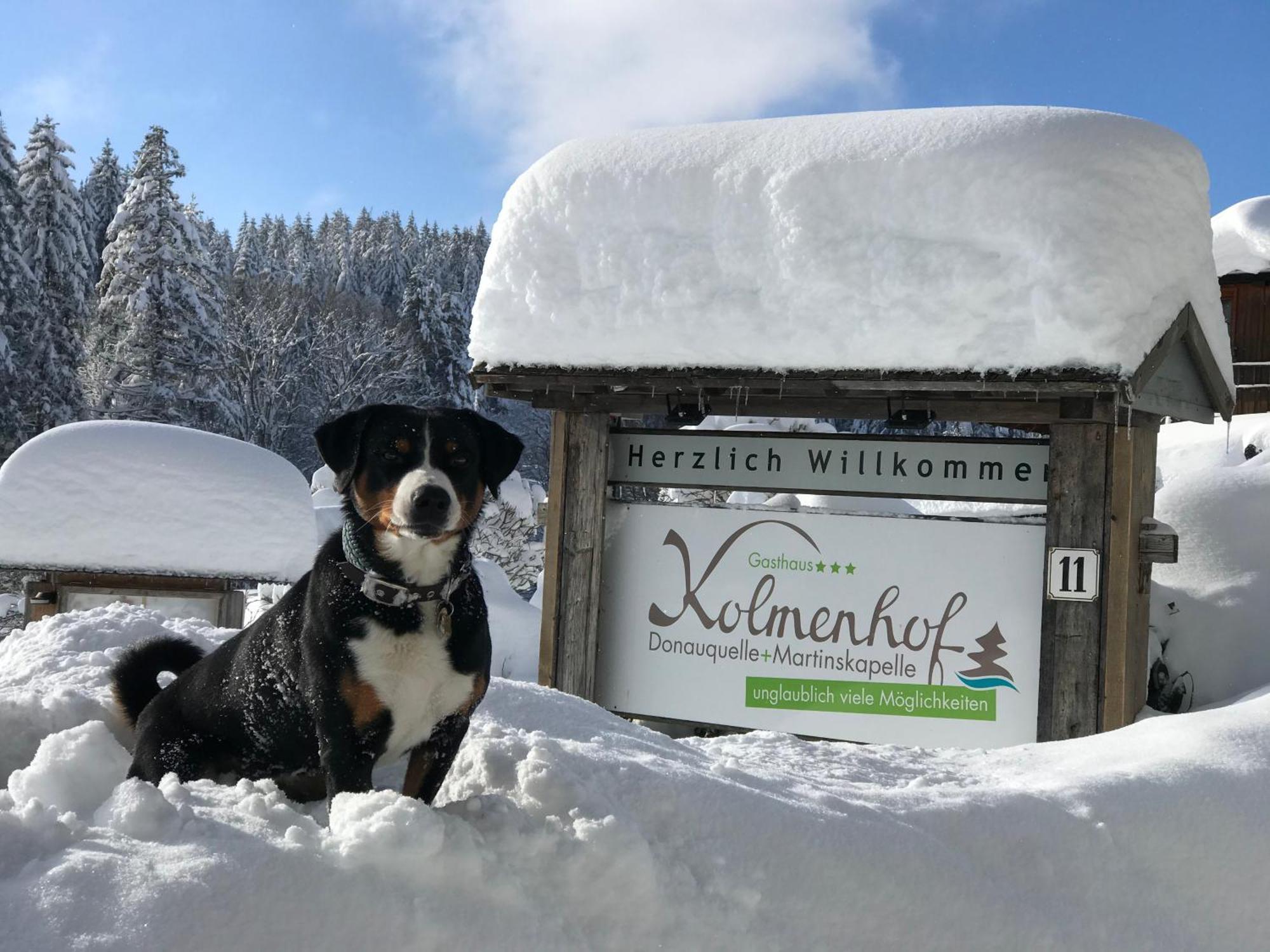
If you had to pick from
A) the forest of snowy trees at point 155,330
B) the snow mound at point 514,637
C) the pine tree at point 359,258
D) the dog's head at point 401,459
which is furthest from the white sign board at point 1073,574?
the pine tree at point 359,258

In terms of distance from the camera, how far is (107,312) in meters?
30.4

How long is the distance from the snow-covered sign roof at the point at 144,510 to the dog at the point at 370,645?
14.6 ft

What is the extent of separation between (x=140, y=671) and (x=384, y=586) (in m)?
1.49

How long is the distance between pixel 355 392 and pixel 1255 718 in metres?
32.2

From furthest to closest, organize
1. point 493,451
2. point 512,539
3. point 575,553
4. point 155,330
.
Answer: point 155,330 → point 512,539 → point 575,553 → point 493,451

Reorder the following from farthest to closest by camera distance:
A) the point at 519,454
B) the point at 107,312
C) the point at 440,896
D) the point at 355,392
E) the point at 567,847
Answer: the point at 355,392 < the point at 107,312 < the point at 519,454 < the point at 567,847 < the point at 440,896

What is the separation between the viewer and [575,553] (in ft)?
23.1

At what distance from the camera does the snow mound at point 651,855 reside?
1.92m

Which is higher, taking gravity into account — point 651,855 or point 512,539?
point 512,539

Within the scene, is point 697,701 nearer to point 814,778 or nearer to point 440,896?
point 814,778

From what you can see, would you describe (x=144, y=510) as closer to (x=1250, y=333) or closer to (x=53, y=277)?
(x=1250, y=333)

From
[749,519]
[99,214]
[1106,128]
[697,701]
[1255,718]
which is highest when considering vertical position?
[99,214]

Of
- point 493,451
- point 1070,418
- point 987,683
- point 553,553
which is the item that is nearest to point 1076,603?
point 987,683

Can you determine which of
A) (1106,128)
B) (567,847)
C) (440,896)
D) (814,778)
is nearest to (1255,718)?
(814,778)
